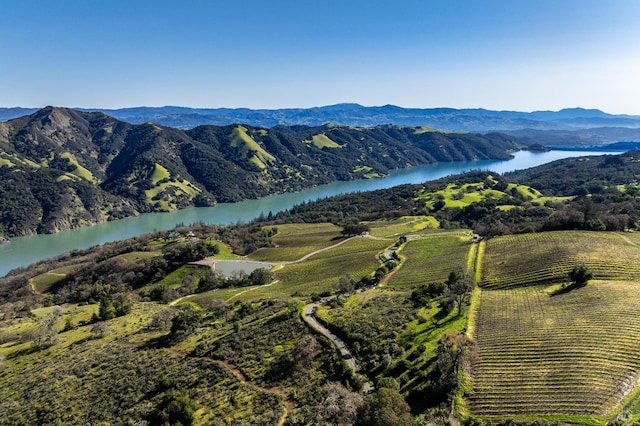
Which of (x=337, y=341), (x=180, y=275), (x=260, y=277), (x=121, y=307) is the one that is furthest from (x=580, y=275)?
(x=180, y=275)

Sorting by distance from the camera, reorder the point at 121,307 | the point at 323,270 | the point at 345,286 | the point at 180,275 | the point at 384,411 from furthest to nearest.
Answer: the point at 180,275, the point at 323,270, the point at 121,307, the point at 345,286, the point at 384,411

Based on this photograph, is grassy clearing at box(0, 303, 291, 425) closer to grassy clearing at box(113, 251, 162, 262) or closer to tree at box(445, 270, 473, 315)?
tree at box(445, 270, 473, 315)

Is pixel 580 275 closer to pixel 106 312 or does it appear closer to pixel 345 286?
pixel 345 286

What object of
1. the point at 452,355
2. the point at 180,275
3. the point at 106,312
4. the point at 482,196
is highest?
the point at 452,355

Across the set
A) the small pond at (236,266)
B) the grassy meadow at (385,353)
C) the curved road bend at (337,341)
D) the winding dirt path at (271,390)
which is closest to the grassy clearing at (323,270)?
the grassy meadow at (385,353)

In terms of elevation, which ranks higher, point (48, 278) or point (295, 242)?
point (295, 242)

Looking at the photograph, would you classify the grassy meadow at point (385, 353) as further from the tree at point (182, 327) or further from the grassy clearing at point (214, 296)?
the grassy clearing at point (214, 296)

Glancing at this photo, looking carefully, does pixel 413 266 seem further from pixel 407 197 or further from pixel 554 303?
pixel 407 197

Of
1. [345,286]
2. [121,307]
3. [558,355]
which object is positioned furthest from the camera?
[121,307]
